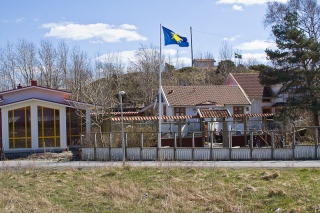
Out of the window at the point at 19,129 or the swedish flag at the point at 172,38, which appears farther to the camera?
the window at the point at 19,129

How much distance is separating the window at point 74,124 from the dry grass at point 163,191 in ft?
39.1

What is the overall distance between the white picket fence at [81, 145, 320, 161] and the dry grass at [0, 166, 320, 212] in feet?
15.2

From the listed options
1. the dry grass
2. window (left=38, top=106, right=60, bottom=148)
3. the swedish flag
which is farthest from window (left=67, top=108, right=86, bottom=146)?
the dry grass

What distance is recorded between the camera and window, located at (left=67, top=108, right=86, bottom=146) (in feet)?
92.6

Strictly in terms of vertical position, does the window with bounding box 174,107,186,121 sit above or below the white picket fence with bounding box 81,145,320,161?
above

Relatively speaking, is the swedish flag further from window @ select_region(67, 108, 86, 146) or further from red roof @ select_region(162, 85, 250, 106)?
red roof @ select_region(162, 85, 250, 106)

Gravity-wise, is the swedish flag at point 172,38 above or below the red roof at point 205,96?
above

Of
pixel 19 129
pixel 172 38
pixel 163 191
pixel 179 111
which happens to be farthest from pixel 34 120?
pixel 163 191

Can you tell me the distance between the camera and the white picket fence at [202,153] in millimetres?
20906

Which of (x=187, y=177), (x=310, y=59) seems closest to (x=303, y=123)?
(x=310, y=59)

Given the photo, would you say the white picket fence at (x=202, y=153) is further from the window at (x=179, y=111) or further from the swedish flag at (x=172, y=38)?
the window at (x=179, y=111)

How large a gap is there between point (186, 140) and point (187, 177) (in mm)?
12633

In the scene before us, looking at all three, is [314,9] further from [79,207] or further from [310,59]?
[79,207]

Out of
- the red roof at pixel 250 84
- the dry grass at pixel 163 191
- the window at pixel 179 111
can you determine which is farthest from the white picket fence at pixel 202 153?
the red roof at pixel 250 84
